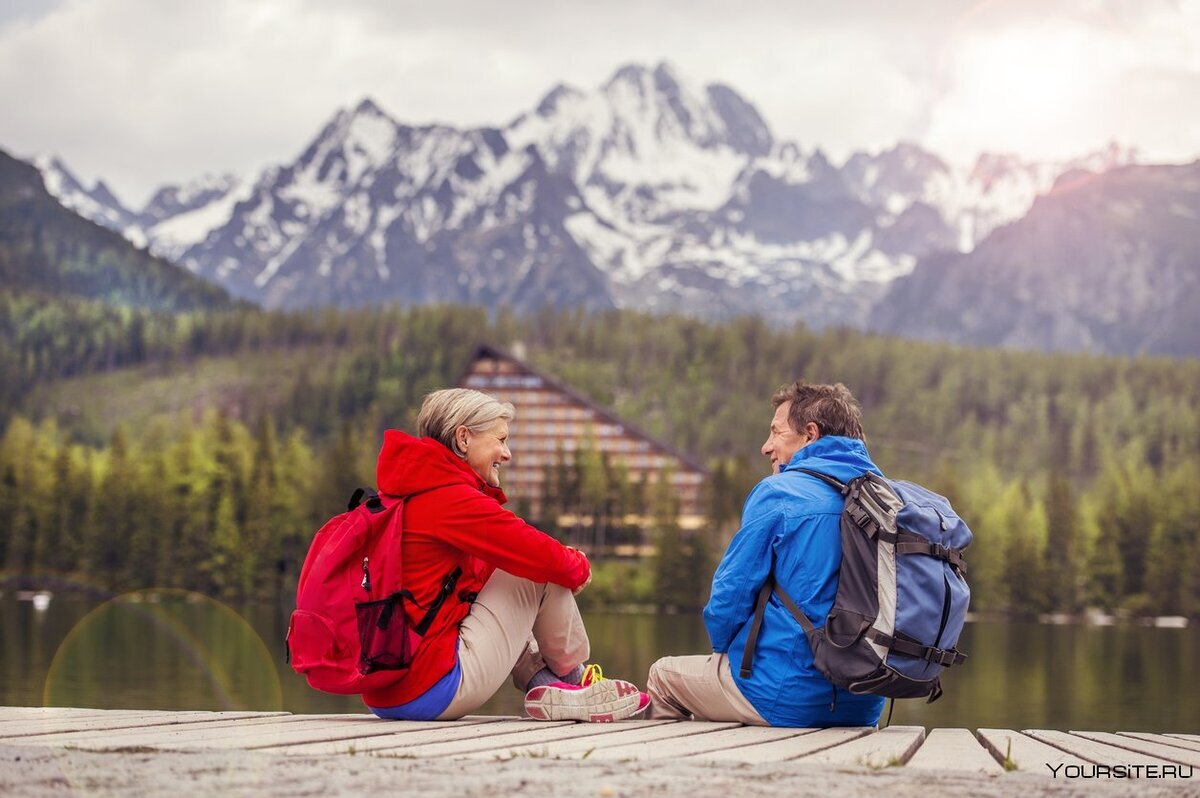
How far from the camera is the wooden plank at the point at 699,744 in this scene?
20.7 ft

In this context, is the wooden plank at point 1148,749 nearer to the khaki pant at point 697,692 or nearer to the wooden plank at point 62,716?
the khaki pant at point 697,692

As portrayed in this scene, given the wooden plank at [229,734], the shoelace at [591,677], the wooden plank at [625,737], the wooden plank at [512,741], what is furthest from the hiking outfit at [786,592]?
Answer: the wooden plank at [229,734]

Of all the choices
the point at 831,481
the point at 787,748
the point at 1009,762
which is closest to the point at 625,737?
the point at 787,748

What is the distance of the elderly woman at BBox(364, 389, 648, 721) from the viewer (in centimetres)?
799

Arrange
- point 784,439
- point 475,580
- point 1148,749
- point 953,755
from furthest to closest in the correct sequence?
point 784,439, point 475,580, point 1148,749, point 953,755

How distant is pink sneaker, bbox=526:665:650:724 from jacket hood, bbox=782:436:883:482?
1.49m

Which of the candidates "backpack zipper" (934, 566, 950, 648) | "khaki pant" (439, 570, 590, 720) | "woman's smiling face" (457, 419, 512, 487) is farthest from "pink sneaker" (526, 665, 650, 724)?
"backpack zipper" (934, 566, 950, 648)

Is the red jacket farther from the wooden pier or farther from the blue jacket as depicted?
the blue jacket

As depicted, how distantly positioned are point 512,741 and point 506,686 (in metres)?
29.9

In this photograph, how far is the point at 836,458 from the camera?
819 cm

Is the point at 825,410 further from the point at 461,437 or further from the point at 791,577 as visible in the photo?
the point at 461,437

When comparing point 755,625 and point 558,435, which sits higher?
point 558,435

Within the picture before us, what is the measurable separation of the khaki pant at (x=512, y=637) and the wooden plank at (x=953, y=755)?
2.03 m

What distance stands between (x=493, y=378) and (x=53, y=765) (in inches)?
5130
